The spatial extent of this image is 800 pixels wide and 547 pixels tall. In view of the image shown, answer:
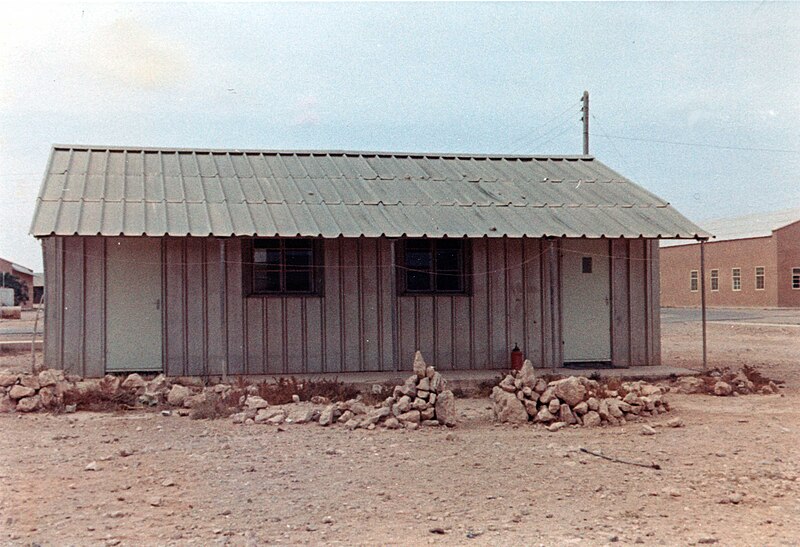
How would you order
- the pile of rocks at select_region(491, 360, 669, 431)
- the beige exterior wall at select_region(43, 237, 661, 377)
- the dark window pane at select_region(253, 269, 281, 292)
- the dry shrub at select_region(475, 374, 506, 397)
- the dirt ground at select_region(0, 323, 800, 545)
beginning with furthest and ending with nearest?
the dark window pane at select_region(253, 269, 281, 292) < the beige exterior wall at select_region(43, 237, 661, 377) < the dry shrub at select_region(475, 374, 506, 397) < the pile of rocks at select_region(491, 360, 669, 431) < the dirt ground at select_region(0, 323, 800, 545)

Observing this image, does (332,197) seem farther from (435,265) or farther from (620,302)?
(620,302)

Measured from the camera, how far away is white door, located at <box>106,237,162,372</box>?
12.7 meters

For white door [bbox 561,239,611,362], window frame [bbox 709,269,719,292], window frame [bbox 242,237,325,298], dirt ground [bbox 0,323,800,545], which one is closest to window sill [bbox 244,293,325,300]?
window frame [bbox 242,237,325,298]

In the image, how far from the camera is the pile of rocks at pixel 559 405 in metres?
9.62

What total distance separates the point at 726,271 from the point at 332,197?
44716 millimetres

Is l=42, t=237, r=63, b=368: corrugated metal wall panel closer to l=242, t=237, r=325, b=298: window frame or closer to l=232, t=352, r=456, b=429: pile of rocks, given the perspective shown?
l=242, t=237, r=325, b=298: window frame

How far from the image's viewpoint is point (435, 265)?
45.6ft

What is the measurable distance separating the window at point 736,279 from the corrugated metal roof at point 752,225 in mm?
2186

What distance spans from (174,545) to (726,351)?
Result: 17.0 m

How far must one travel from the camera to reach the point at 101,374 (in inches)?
497

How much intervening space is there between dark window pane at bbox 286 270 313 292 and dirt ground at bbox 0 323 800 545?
3.99 metres

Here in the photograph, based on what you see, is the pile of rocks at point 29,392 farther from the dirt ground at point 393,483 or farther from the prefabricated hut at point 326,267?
the prefabricated hut at point 326,267

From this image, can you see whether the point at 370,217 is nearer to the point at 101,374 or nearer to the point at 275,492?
the point at 101,374

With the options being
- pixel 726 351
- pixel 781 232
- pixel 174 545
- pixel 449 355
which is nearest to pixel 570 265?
Result: pixel 449 355
